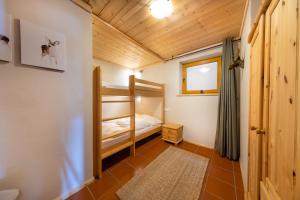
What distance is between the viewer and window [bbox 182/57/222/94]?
2.54 metres

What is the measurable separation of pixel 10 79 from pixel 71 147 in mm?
896

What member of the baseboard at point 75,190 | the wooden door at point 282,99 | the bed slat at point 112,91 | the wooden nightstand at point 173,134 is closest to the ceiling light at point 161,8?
the wooden door at point 282,99

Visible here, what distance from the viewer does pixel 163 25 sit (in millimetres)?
1754

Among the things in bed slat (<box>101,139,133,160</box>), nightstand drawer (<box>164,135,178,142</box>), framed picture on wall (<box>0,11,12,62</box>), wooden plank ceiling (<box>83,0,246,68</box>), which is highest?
wooden plank ceiling (<box>83,0,246,68</box>)

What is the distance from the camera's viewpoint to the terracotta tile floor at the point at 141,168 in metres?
1.34

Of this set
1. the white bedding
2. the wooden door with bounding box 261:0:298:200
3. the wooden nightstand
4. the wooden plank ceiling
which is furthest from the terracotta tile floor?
the wooden plank ceiling

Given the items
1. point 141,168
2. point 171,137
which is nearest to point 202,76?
point 171,137

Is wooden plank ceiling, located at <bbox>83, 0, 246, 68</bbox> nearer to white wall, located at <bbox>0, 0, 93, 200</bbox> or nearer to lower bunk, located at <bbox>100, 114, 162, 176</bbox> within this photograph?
white wall, located at <bbox>0, 0, 93, 200</bbox>

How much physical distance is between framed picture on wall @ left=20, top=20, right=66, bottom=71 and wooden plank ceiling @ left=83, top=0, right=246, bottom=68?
699mm

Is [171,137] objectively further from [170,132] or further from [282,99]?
[282,99]

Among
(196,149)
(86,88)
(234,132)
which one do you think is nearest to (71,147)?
(86,88)

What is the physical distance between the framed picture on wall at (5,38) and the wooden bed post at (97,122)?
800 mm

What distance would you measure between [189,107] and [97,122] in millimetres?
2198

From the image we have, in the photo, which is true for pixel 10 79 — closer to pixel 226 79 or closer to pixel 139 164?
pixel 139 164
